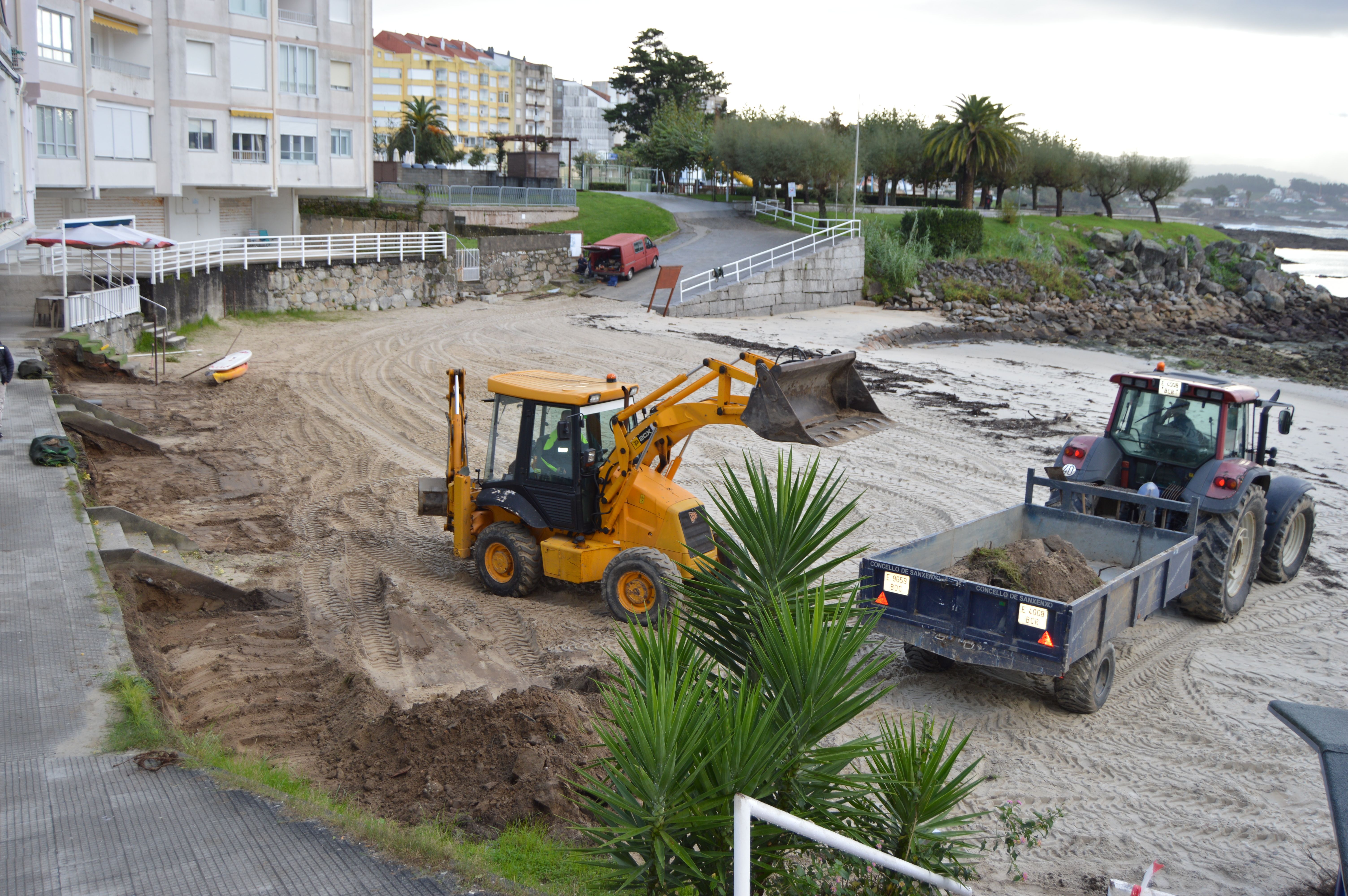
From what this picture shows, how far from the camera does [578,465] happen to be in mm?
10656

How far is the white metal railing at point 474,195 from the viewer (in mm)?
44562

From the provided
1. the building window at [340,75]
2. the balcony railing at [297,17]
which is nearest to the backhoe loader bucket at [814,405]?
the balcony railing at [297,17]

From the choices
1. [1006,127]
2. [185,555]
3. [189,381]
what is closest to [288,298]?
[189,381]

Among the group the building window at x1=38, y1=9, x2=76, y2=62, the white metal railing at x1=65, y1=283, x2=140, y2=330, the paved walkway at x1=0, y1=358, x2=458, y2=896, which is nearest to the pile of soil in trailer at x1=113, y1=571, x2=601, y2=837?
the paved walkway at x1=0, y1=358, x2=458, y2=896

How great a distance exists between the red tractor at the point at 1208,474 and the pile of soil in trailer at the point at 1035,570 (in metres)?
1.66

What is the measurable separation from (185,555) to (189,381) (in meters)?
11.1

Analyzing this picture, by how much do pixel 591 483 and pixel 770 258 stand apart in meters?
28.0

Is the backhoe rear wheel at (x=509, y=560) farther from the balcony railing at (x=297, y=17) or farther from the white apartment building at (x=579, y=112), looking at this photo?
the white apartment building at (x=579, y=112)

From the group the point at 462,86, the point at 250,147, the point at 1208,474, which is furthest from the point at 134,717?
the point at 462,86

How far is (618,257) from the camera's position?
123 feet

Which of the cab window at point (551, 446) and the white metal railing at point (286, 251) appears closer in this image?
the cab window at point (551, 446)

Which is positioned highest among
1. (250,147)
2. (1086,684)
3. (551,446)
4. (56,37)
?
(56,37)

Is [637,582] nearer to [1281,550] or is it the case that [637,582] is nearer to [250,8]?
[1281,550]

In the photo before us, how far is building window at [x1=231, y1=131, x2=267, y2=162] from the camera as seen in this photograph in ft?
123
